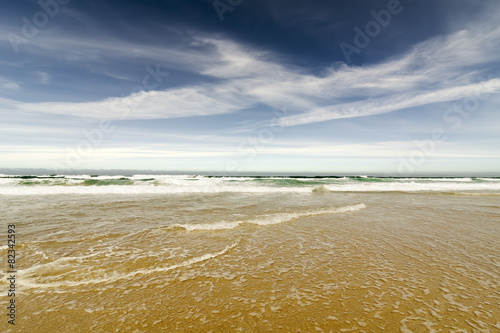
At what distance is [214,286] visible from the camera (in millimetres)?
4055

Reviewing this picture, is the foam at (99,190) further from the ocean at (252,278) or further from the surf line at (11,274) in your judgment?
the surf line at (11,274)

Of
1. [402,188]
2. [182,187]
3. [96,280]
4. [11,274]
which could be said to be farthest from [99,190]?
[402,188]

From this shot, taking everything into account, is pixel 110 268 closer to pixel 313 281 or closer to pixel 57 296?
pixel 57 296

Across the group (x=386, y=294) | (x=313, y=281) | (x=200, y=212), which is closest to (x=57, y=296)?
(x=313, y=281)

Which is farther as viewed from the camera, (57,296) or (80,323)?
(57,296)

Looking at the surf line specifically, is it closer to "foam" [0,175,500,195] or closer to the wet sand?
the wet sand

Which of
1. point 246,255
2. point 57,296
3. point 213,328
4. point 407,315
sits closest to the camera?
point 213,328

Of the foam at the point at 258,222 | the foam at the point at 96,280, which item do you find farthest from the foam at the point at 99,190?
the foam at the point at 96,280

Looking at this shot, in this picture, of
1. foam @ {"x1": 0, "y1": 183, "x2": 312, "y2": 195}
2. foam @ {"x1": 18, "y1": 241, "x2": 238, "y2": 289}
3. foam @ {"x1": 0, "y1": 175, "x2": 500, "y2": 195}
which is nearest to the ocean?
foam @ {"x1": 18, "y1": 241, "x2": 238, "y2": 289}

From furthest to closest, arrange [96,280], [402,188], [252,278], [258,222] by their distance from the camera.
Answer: [402,188] → [258,222] → [252,278] → [96,280]

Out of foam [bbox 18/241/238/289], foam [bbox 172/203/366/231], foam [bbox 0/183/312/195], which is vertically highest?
foam [bbox 0/183/312/195]

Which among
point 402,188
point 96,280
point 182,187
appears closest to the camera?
point 96,280

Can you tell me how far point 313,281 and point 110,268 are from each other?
12.5 ft

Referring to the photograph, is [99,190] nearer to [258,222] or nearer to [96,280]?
[258,222]
